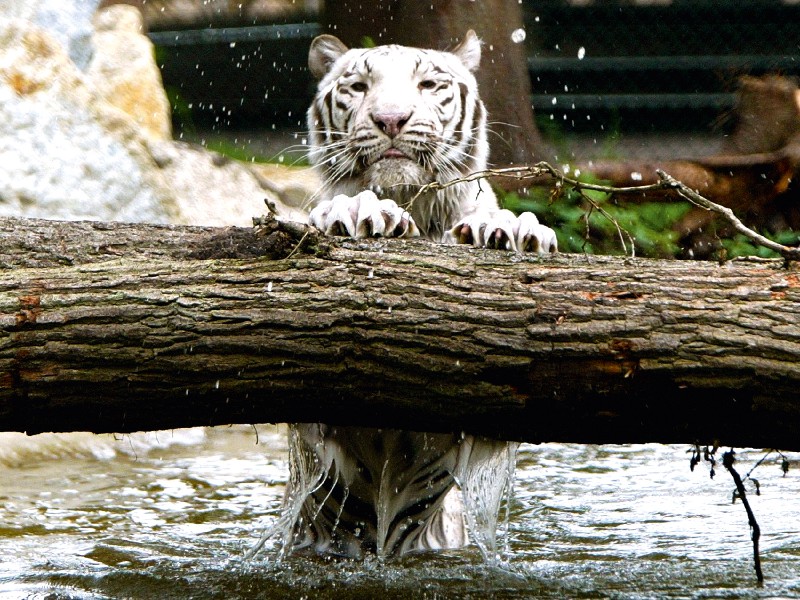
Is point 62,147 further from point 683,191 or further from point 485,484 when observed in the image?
point 683,191

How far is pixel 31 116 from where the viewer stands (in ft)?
20.1

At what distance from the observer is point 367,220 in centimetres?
285

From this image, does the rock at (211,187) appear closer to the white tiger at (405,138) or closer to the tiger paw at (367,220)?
the white tiger at (405,138)

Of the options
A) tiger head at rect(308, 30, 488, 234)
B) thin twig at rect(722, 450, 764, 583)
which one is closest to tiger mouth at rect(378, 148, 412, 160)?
tiger head at rect(308, 30, 488, 234)

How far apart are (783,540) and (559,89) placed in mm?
5672

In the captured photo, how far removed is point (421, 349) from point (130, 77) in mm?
5982

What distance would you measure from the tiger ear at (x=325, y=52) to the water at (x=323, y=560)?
1.64 m

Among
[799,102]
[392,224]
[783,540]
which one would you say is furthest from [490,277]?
[799,102]

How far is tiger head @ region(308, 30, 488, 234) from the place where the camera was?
3.46 metres

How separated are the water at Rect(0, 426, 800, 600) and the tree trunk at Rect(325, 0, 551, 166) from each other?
2828mm

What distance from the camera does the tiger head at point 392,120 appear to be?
346 centimetres

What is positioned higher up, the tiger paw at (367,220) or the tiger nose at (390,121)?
the tiger nose at (390,121)

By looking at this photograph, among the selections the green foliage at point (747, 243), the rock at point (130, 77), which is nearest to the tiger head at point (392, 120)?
the green foliage at point (747, 243)

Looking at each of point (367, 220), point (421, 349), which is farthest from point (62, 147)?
point (421, 349)
